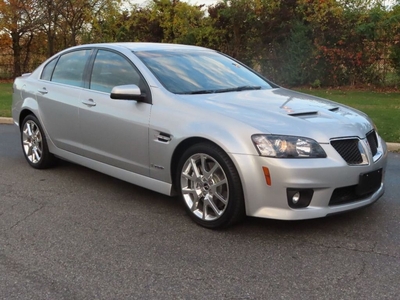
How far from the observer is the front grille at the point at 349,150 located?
389 centimetres

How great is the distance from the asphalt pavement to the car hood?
32.3 inches

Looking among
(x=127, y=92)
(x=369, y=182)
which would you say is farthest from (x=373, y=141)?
(x=127, y=92)

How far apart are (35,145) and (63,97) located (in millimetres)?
969

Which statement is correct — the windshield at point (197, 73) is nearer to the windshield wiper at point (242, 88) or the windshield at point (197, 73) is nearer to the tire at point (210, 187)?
the windshield wiper at point (242, 88)

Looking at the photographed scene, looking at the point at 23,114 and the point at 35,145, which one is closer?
the point at 35,145

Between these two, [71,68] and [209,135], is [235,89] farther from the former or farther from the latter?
[71,68]

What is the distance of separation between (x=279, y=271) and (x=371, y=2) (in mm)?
14901

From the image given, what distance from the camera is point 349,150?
3953mm

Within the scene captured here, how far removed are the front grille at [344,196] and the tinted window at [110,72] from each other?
6.74ft

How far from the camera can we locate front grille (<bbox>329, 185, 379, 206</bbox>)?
12.8ft

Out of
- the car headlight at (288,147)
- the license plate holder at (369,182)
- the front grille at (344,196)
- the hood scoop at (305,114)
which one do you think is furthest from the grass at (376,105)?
the car headlight at (288,147)

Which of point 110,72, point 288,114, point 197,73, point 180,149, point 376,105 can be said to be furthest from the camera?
point 376,105

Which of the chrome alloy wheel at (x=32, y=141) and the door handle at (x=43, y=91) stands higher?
the door handle at (x=43, y=91)

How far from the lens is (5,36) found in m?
24.5
